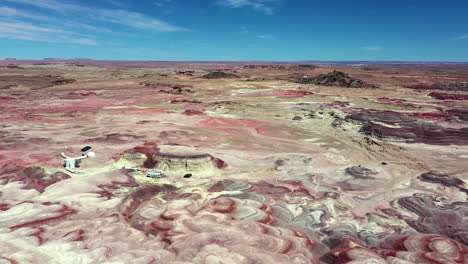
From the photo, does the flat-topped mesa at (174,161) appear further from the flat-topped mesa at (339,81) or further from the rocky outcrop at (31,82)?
the rocky outcrop at (31,82)

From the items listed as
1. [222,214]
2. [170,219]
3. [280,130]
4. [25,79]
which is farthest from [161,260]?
[25,79]

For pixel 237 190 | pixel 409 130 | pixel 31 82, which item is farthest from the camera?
pixel 31 82

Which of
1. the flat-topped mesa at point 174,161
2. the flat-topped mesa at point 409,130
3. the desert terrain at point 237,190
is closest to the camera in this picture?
the desert terrain at point 237,190

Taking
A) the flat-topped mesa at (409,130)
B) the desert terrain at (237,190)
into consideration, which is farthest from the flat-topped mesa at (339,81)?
the flat-topped mesa at (409,130)

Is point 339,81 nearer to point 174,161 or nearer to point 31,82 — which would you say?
point 174,161

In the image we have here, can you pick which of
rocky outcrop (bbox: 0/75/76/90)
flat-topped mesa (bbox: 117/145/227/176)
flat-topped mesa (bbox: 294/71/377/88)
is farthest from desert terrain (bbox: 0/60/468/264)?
rocky outcrop (bbox: 0/75/76/90)

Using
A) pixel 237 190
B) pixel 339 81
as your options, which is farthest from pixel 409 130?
pixel 339 81

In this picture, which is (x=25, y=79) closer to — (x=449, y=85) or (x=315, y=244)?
(x=315, y=244)

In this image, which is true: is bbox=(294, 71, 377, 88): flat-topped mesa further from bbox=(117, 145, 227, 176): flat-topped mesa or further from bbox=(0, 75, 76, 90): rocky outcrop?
bbox=(0, 75, 76, 90): rocky outcrop
